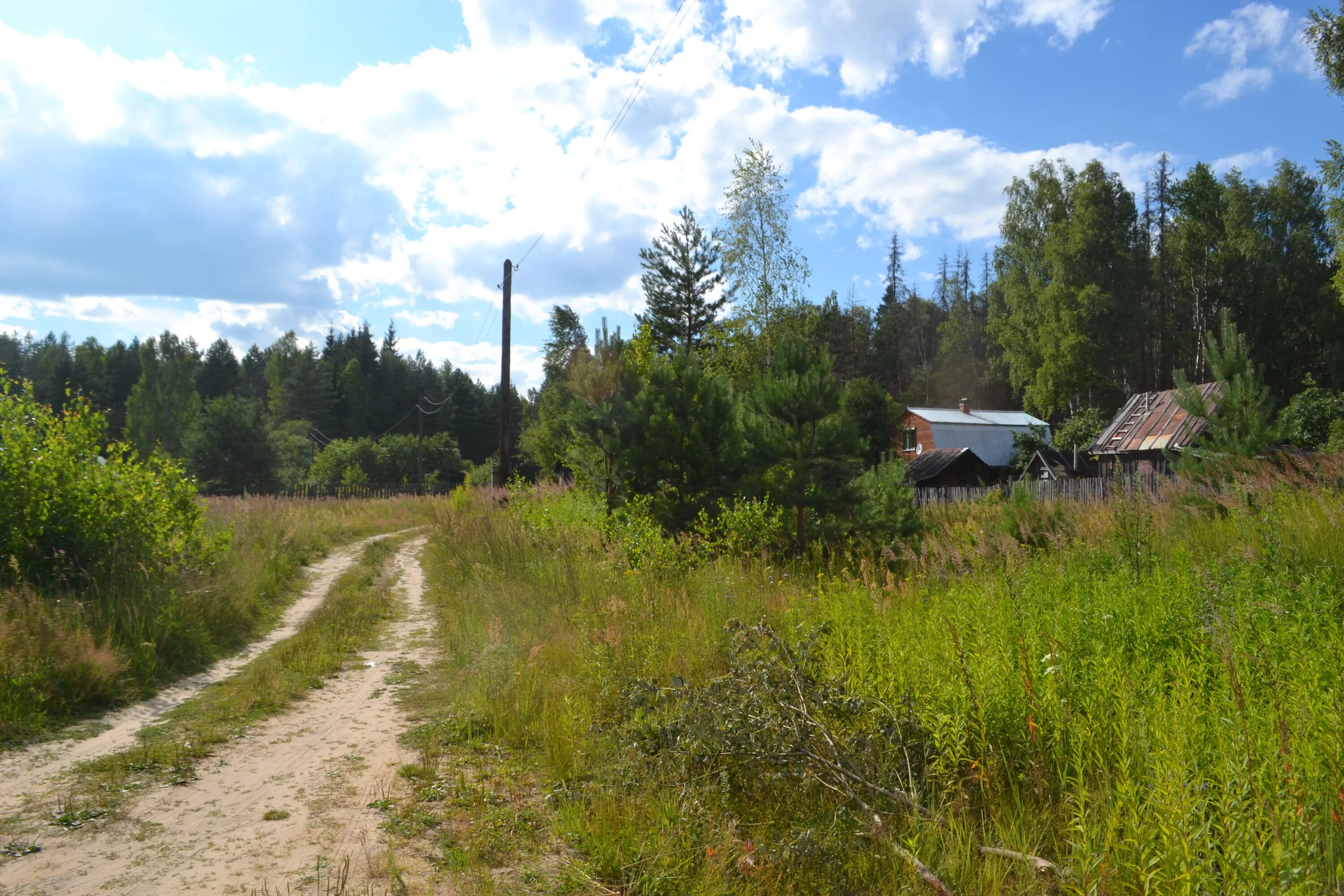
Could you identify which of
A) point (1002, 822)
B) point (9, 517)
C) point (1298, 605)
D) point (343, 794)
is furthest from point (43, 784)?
point (1298, 605)

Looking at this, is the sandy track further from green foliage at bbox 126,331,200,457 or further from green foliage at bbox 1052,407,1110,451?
green foliage at bbox 126,331,200,457

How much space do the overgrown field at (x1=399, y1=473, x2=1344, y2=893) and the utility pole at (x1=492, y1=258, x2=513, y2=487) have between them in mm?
13275

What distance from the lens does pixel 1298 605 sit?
15.2 ft

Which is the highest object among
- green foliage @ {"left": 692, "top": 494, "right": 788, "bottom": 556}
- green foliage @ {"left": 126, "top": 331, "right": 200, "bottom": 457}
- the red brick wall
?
green foliage @ {"left": 126, "top": 331, "right": 200, "bottom": 457}

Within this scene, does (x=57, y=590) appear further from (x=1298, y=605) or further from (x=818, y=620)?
(x=1298, y=605)

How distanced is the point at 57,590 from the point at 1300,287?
53.1m

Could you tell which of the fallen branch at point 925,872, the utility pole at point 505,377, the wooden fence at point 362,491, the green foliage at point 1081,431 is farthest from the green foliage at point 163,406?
the fallen branch at point 925,872

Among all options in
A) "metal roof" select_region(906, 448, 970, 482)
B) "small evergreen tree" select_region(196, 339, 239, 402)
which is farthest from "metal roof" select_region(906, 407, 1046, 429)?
"small evergreen tree" select_region(196, 339, 239, 402)

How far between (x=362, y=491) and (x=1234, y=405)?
38777mm

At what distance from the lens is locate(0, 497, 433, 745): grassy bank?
5.62m

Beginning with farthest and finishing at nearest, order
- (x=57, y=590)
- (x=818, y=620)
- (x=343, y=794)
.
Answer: (x=57, y=590) < (x=818, y=620) < (x=343, y=794)

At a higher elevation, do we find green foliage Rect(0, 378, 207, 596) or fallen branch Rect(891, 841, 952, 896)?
green foliage Rect(0, 378, 207, 596)

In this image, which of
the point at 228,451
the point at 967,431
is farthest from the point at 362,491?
the point at 967,431

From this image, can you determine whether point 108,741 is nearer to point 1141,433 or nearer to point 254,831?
point 254,831
